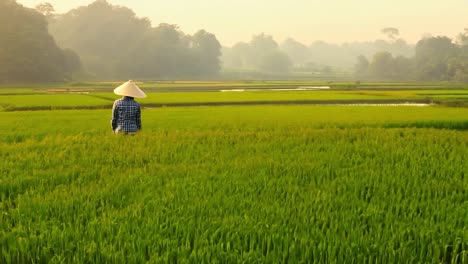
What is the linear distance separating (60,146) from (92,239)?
4.53 meters

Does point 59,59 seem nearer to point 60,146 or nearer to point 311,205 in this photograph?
point 60,146

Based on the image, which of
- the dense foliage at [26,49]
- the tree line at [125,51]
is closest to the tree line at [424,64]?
the tree line at [125,51]

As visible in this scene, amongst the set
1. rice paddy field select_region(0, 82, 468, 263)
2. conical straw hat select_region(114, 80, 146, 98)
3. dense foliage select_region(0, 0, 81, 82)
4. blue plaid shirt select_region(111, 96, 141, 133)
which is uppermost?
dense foliage select_region(0, 0, 81, 82)

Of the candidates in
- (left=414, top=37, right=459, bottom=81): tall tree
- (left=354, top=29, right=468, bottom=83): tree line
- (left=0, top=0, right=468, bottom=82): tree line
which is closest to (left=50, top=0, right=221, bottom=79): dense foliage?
(left=0, top=0, right=468, bottom=82): tree line

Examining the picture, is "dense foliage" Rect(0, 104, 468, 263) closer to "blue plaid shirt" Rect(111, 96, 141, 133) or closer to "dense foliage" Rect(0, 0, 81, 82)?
"blue plaid shirt" Rect(111, 96, 141, 133)

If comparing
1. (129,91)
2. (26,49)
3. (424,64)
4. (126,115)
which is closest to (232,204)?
(129,91)

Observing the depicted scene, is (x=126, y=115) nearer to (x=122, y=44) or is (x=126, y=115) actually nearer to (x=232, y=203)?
(x=232, y=203)

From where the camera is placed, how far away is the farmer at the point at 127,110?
24.1ft

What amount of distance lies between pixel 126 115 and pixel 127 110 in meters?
0.17

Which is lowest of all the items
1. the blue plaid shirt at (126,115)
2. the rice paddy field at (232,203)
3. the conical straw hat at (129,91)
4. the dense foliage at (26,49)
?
the rice paddy field at (232,203)

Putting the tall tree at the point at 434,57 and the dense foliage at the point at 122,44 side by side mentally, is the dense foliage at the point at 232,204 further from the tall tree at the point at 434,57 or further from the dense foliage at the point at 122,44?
the tall tree at the point at 434,57

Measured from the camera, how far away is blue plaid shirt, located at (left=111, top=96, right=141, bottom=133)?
7.41 meters

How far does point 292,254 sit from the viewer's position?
2.69 metres

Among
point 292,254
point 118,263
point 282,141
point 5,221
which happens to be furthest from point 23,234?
point 282,141
